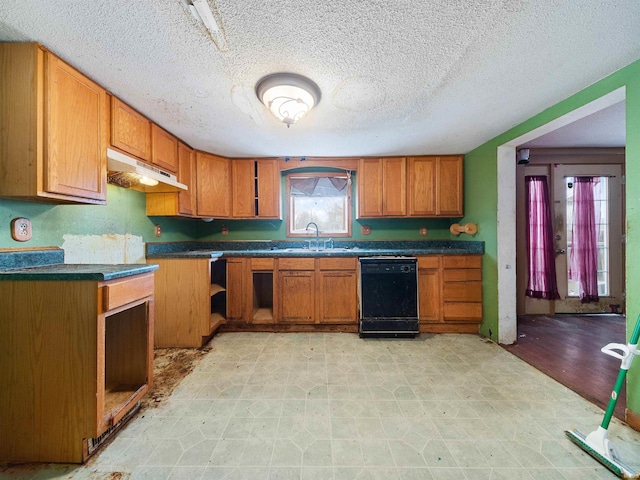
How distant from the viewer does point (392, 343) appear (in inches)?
94.9

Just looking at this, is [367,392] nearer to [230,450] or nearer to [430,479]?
[430,479]

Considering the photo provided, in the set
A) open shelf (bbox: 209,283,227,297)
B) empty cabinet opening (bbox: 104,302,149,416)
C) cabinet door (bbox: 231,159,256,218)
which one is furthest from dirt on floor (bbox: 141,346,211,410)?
cabinet door (bbox: 231,159,256,218)

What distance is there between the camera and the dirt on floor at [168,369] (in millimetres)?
1584

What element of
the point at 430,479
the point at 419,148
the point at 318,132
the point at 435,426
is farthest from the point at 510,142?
the point at 430,479

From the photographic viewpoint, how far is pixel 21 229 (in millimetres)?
1356

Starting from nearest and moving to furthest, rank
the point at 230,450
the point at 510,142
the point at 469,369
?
1. the point at 230,450
2. the point at 469,369
3. the point at 510,142

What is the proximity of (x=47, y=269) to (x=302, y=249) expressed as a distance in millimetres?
2235

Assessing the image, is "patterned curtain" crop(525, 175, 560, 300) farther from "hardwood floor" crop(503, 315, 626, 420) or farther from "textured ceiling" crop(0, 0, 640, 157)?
"textured ceiling" crop(0, 0, 640, 157)

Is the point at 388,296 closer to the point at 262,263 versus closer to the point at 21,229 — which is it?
the point at 262,263

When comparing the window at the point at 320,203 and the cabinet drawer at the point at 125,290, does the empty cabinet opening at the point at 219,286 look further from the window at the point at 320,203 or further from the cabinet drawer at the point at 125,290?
the cabinet drawer at the point at 125,290

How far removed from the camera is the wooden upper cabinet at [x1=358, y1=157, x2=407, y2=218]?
298 cm

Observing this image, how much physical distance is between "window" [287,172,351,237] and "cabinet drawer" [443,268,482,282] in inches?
50.9

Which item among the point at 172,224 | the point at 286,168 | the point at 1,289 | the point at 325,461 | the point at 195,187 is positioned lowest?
the point at 325,461

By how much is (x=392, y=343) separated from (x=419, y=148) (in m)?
2.17
